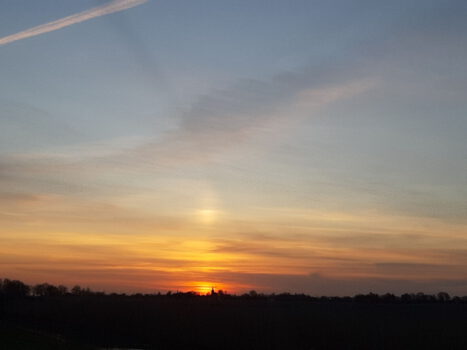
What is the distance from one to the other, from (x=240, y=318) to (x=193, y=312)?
7.87 meters

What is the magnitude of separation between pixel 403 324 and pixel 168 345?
1676 centimetres

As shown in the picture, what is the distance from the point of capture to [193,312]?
61062 millimetres

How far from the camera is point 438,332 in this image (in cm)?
4309

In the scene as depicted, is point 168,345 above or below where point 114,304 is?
below

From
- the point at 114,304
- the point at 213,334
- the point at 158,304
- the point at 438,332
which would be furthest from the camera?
the point at 114,304

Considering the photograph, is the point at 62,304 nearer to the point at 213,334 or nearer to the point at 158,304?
the point at 158,304

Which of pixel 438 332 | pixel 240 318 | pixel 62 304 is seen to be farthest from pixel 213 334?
pixel 62 304

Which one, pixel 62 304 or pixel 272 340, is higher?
pixel 62 304

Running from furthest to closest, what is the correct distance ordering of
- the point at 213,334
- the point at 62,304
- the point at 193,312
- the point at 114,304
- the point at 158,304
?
the point at 62,304 < the point at 114,304 < the point at 158,304 < the point at 193,312 < the point at 213,334

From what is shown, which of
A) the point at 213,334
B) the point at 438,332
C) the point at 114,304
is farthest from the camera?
the point at 114,304

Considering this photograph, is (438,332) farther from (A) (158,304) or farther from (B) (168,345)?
(A) (158,304)

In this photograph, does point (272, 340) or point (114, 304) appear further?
point (114, 304)

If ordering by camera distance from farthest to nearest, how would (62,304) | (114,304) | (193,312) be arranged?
(62,304), (114,304), (193,312)

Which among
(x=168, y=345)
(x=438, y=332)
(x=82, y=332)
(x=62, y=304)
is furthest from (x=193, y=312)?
(x=62, y=304)
